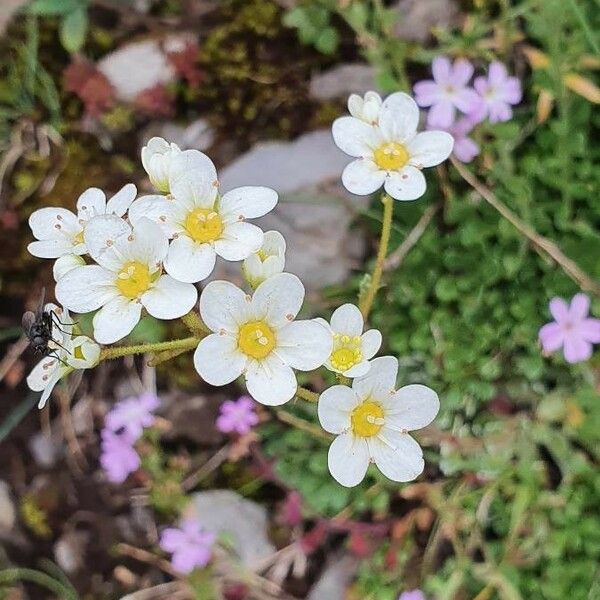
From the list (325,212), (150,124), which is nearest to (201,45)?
(150,124)

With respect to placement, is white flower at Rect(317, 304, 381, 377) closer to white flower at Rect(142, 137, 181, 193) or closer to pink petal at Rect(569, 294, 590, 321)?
white flower at Rect(142, 137, 181, 193)

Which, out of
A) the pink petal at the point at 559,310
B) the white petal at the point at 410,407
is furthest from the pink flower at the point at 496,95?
the white petal at the point at 410,407

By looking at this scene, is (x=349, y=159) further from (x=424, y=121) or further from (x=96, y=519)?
(x=96, y=519)

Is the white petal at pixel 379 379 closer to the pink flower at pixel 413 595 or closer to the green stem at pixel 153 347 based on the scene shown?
the green stem at pixel 153 347

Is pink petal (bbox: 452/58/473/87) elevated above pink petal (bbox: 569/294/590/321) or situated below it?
above

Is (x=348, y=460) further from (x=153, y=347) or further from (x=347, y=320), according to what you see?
(x=153, y=347)

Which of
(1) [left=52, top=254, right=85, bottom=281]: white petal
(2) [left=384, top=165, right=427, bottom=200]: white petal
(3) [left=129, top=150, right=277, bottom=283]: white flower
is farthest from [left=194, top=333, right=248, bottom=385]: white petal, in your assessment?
(2) [left=384, top=165, right=427, bottom=200]: white petal

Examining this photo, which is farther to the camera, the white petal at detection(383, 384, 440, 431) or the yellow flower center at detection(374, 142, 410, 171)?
the yellow flower center at detection(374, 142, 410, 171)

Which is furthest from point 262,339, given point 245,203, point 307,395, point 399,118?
point 399,118
